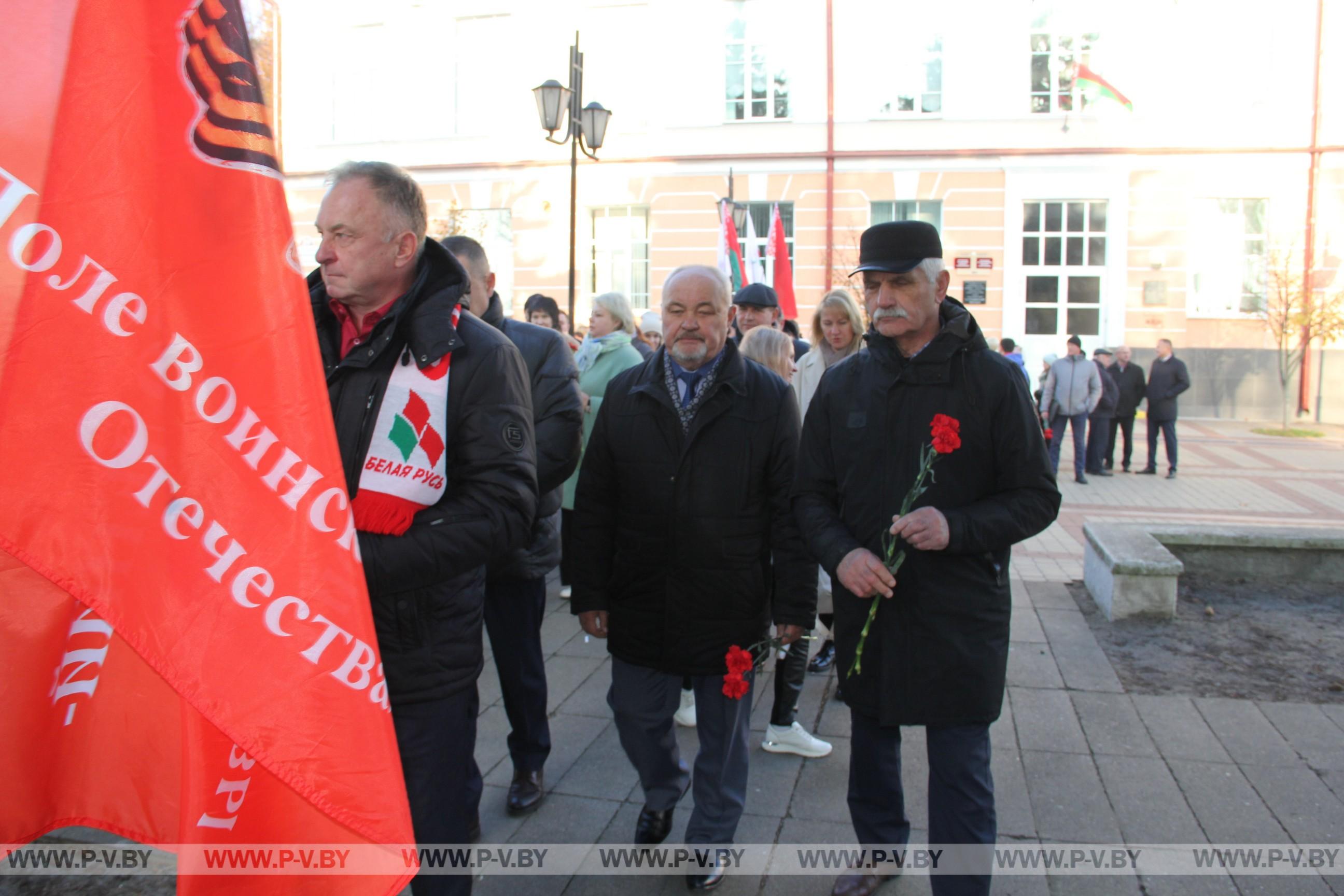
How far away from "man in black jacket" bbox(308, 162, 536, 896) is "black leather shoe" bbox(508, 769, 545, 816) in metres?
1.10

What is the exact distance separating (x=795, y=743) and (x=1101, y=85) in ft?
59.7

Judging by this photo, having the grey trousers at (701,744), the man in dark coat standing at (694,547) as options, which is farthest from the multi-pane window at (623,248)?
the grey trousers at (701,744)

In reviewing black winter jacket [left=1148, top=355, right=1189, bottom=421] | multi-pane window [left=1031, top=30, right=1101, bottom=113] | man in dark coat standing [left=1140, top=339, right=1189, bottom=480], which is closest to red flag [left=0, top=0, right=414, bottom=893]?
man in dark coat standing [left=1140, top=339, right=1189, bottom=480]

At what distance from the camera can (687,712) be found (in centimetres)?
440

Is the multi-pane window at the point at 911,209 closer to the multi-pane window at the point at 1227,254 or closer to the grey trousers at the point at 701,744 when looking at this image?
Result: the multi-pane window at the point at 1227,254

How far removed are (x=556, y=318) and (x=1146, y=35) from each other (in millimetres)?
16963

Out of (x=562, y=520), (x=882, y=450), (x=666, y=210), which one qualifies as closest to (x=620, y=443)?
(x=882, y=450)

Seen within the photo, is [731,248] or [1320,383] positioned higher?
[731,248]

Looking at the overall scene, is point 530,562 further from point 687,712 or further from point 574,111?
point 574,111

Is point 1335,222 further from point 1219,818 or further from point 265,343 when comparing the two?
point 265,343

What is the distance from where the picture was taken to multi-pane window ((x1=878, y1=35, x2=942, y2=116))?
66.1 feet

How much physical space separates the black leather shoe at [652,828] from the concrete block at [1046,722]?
1.68 meters

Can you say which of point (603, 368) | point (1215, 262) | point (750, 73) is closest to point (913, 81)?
point (750, 73)

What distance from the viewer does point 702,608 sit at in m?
3.04
